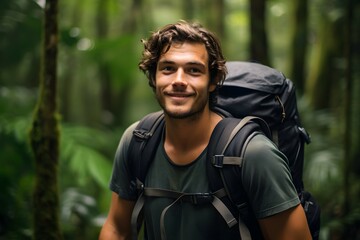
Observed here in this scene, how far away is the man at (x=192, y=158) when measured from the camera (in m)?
1.96

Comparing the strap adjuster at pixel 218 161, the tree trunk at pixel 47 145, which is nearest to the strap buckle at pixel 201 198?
the strap adjuster at pixel 218 161

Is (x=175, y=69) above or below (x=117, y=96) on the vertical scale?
above

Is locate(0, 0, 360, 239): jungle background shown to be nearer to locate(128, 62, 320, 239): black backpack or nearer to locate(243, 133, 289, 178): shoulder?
locate(128, 62, 320, 239): black backpack

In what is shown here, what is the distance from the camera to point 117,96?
29.9 ft

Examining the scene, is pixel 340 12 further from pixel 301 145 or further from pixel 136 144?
pixel 136 144

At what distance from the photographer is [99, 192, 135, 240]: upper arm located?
94.5 inches

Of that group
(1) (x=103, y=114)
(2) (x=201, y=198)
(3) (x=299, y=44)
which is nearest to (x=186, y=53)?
(2) (x=201, y=198)

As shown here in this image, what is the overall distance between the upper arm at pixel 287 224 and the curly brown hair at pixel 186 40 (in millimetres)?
624

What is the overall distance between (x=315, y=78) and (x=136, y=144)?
197 inches

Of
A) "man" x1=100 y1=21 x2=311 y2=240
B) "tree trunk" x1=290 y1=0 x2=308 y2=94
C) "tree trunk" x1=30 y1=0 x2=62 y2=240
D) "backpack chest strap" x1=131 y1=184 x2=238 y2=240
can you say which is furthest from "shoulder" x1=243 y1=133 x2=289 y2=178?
"tree trunk" x1=290 y1=0 x2=308 y2=94

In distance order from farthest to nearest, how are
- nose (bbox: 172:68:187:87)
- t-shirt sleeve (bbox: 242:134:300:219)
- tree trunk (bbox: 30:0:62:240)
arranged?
tree trunk (bbox: 30:0:62:240)
nose (bbox: 172:68:187:87)
t-shirt sleeve (bbox: 242:134:300:219)

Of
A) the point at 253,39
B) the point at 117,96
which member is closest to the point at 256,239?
the point at 253,39

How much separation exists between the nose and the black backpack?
0.78ft

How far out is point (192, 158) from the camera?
85.6 inches
